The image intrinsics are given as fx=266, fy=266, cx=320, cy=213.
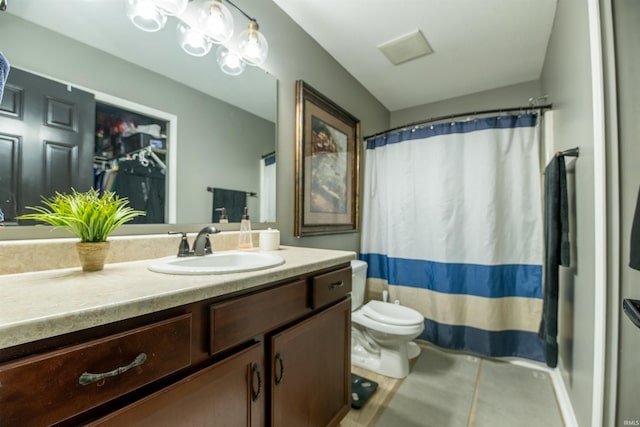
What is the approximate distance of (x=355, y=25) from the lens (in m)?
1.79

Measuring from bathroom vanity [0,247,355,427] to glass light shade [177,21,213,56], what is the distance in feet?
3.23

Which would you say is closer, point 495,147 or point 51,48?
point 51,48

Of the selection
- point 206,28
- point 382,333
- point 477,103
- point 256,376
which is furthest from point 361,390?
point 477,103

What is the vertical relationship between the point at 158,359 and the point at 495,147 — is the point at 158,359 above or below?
below

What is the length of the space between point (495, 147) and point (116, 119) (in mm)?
2320

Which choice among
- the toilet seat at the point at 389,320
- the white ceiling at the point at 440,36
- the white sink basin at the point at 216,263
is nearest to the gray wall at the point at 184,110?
the white sink basin at the point at 216,263

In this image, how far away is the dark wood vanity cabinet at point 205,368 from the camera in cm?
46

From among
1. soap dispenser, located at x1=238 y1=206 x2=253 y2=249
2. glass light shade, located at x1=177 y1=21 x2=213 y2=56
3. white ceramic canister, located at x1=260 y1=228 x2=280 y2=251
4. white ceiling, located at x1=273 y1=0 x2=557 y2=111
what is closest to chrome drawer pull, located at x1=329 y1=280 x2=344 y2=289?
white ceramic canister, located at x1=260 y1=228 x2=280 y2=251

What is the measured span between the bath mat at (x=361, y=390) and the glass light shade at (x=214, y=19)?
6.79 ft

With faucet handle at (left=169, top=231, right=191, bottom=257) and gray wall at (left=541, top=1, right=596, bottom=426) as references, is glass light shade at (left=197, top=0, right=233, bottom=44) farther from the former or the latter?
gray wall at (left=541, top=1, right=596, bottom=426)

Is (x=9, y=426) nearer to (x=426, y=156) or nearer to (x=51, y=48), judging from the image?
(x=51, y=48)

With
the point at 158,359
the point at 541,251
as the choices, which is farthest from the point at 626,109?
the point at 158,359

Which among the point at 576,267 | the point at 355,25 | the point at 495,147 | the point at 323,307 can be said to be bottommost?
the point at 323,307

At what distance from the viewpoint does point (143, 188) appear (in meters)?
1.08
